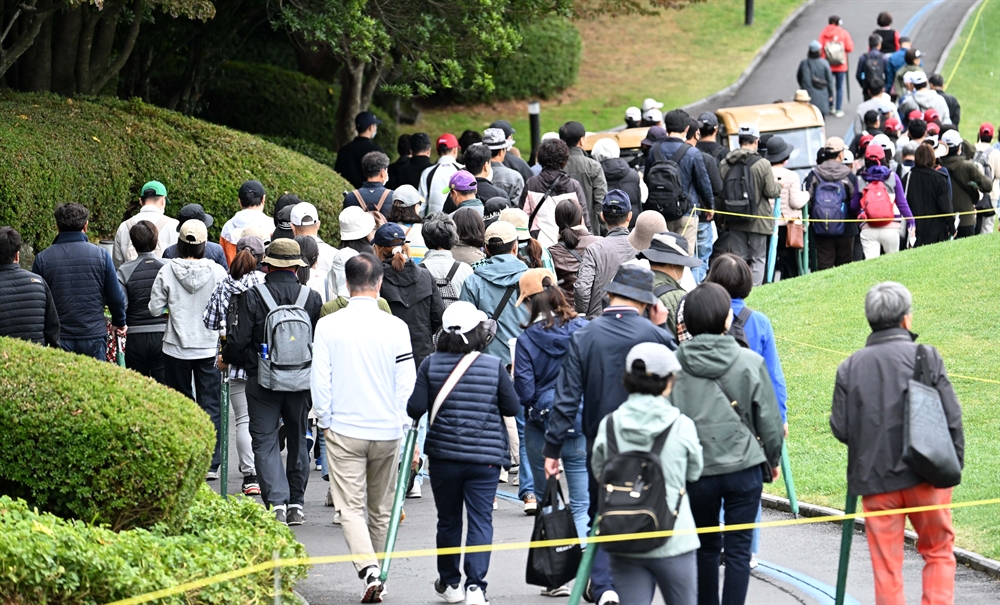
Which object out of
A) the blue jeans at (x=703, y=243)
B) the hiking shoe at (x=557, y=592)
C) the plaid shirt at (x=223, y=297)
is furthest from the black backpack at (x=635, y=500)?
the blue jeans at (x=703, y=243)

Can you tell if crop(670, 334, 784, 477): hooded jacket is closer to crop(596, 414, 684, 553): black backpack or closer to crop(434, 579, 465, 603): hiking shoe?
crop(596, 414, 684, 553): black backpack

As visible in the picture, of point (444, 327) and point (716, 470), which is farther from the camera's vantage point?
point (444, 327)

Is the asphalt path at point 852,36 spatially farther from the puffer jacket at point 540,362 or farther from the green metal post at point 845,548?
the green metal post at point 845,548

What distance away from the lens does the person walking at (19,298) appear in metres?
9.18

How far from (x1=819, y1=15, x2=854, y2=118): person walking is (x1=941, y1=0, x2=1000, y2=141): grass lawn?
114 inches

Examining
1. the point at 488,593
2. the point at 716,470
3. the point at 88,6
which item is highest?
the point at 88,6

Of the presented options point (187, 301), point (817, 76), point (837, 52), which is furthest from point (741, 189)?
point (837, 52)

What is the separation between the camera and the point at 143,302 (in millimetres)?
9750

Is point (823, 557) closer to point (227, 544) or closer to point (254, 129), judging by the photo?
point (227, 544)

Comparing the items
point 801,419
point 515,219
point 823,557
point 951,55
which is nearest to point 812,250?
point 801,419

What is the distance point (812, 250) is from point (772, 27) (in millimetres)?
20398

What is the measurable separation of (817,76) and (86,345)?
1864cm

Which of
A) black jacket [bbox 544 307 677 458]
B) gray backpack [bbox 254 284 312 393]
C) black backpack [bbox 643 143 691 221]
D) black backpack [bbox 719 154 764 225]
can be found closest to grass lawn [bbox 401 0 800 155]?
black backpack [bbox 719 154 764 225]

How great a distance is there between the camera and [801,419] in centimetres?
1034
